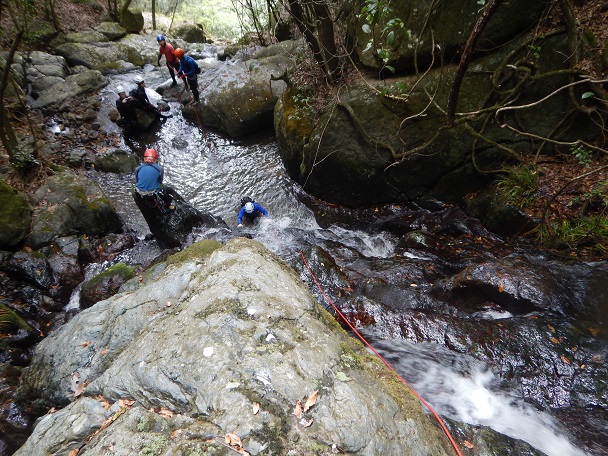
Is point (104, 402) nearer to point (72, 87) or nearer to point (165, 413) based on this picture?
point (165, 413)

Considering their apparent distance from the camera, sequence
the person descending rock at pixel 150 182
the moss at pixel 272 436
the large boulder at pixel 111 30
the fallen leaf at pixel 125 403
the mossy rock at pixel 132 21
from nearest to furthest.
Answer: the moss at pixel 272 436, the fallen leaf at pixel 125 403, the person descending rock at pixel 150 182, the large boulder at pixel 111 30, the mossy rock at pixel 132 21

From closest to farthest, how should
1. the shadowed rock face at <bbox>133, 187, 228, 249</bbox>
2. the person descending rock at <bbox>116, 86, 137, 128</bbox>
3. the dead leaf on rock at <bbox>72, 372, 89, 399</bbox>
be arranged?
the dead leaf on rock at <bbox>72, 372, 89, 399</bbox> < the shadowed rock face at <bbox>133, 187, 228, 249</bbox> < the person descending rock at <bbox>116, 86, 137, 128</bbox>

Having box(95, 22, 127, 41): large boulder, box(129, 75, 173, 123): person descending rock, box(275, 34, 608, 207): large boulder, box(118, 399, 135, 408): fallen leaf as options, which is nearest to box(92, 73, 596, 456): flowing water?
box(129, 75, 173, 123): person descending rock

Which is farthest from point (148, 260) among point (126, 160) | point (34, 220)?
point (126, 160)

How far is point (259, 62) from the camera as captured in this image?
11.3 m

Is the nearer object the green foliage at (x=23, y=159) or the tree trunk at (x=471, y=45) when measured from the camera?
the tree trunk at (x=471, y=45)

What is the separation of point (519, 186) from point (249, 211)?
5303mm

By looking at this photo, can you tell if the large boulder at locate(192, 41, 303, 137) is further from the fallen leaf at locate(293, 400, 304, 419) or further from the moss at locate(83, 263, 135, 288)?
the fallen leaf at locate(293, 400, 304, 419)

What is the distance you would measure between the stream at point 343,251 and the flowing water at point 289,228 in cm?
1

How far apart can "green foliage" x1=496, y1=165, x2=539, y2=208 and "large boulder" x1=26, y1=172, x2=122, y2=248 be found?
8.57 m

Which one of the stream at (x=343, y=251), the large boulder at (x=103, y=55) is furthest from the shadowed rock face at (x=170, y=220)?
the large boulder at (x=103, y=55)

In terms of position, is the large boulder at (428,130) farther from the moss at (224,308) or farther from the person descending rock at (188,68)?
the person descending rock at (188,68)

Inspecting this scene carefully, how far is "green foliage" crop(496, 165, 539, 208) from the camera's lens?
5488 mm

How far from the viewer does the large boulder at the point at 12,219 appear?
6211 mm
